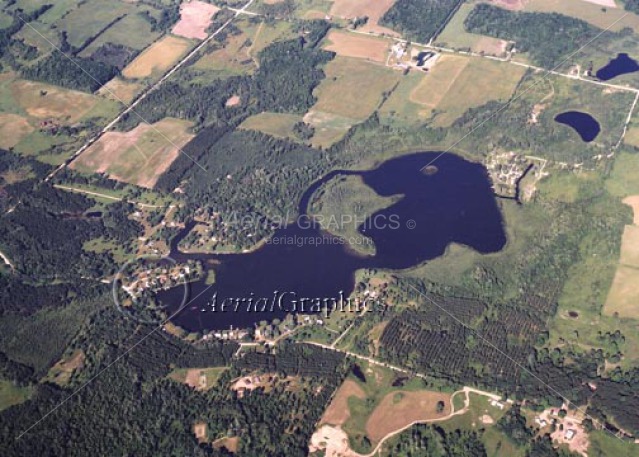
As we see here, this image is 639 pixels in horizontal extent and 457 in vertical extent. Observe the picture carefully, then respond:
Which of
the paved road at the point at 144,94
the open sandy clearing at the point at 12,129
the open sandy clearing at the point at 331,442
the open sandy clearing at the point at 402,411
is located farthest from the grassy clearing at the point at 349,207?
the open sandy clearing at the point at 12,129

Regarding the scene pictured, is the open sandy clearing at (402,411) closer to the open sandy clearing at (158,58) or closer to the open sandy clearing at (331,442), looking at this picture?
the open sandy clearing at (331,442)

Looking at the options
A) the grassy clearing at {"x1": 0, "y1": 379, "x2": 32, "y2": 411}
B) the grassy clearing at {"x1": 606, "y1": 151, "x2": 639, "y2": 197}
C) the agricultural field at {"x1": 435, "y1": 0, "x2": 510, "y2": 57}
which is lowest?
the grassy clearing at {"x1": 606, "y1": 151, "x2": 639, "y2": 197}

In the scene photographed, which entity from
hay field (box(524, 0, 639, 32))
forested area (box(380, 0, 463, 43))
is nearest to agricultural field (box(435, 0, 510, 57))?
forested area (box(380, 0, 463, 43))

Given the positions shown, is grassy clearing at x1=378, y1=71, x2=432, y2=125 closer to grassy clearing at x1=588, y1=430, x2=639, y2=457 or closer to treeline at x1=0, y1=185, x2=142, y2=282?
treeline at x1=0, y1=185, x2=142, y2=282

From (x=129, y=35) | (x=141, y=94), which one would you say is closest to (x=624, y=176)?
(x=141, y=94)

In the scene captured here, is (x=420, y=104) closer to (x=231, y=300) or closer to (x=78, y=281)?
(x=231, y=300)

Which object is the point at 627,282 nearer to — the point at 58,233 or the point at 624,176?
the point at 624,176
